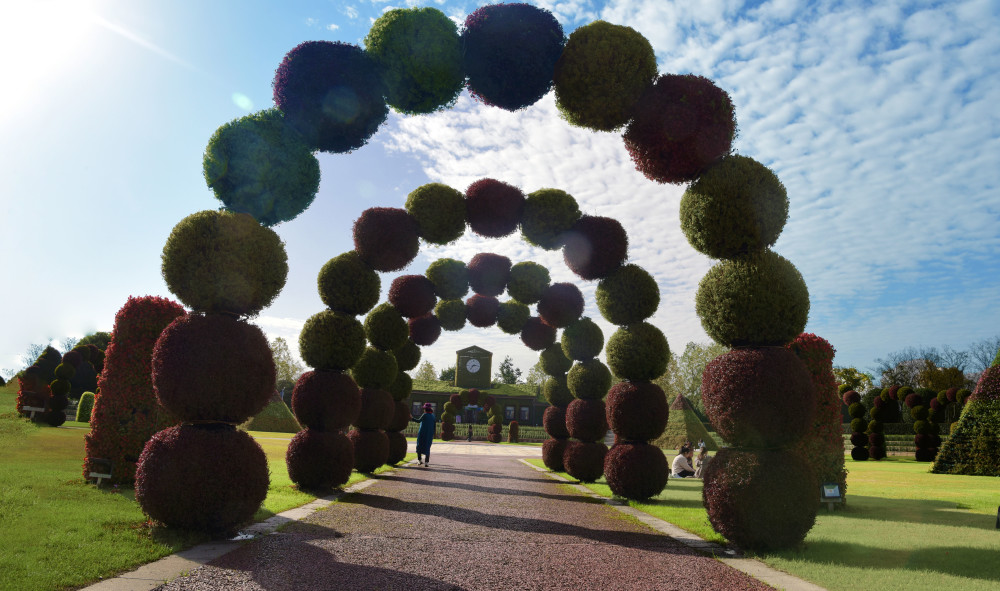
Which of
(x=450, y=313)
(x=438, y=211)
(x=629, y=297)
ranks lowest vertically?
(x=629, y=297)

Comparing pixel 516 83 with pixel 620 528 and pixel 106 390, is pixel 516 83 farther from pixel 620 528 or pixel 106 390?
pixel 106 390

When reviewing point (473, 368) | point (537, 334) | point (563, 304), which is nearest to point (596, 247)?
point (563, 304)

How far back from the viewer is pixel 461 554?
5.84 m

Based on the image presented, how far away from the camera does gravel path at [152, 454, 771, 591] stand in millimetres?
4773

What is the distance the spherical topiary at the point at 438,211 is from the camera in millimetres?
11695

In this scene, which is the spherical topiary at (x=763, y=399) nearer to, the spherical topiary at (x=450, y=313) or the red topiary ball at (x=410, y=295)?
the red topiary ball at (x=410, y=295)

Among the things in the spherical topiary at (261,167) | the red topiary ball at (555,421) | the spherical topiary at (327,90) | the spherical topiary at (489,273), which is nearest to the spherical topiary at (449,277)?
the spherical topiary at (489,273)

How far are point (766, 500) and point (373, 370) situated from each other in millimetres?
9931

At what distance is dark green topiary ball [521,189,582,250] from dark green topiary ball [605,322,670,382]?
256 cm

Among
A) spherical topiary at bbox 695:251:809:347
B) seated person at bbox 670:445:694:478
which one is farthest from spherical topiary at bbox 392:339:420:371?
spherical topiary at bbox 695:251:809:347

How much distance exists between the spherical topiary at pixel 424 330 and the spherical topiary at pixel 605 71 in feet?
34.0

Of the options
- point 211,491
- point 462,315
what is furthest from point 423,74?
point 462,315

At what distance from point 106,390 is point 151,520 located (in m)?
4.08

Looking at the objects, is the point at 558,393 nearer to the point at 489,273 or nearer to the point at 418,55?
the point at 489,273
